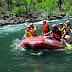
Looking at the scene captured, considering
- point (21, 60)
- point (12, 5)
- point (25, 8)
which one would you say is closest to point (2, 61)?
point (21, 60)

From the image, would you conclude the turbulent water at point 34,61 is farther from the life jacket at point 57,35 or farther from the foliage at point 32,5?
the foliage at point 32,5

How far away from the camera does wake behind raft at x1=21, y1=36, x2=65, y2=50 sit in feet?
77.6

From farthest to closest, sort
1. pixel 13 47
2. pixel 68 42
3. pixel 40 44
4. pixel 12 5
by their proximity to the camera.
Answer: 1. pixel 12 5
2. pixel 13 47
3. pixel 68 42
4. pixel 40 44

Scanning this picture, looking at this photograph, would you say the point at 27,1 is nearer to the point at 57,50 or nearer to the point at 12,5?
the point at 12,5

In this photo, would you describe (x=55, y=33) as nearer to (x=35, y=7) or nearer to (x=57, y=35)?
(x=57, y=35)

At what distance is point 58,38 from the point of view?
988 inches

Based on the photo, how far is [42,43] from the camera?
2362 centimetres

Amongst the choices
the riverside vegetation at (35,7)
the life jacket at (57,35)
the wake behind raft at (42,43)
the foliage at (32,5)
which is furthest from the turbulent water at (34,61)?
the foliage at (32,5)

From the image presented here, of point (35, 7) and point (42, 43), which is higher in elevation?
point (42, 43)

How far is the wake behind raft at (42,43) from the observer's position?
23656mm

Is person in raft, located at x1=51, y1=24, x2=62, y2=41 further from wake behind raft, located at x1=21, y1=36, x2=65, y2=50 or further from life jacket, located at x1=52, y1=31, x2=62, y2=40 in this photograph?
wake behind raft, located at x1=21, y1=36, x2=65, y2=50

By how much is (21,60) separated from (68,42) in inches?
214

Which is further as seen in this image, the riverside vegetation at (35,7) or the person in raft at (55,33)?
the riverside vegetation at (35,7)

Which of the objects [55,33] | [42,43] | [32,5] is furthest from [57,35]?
[32,5]
